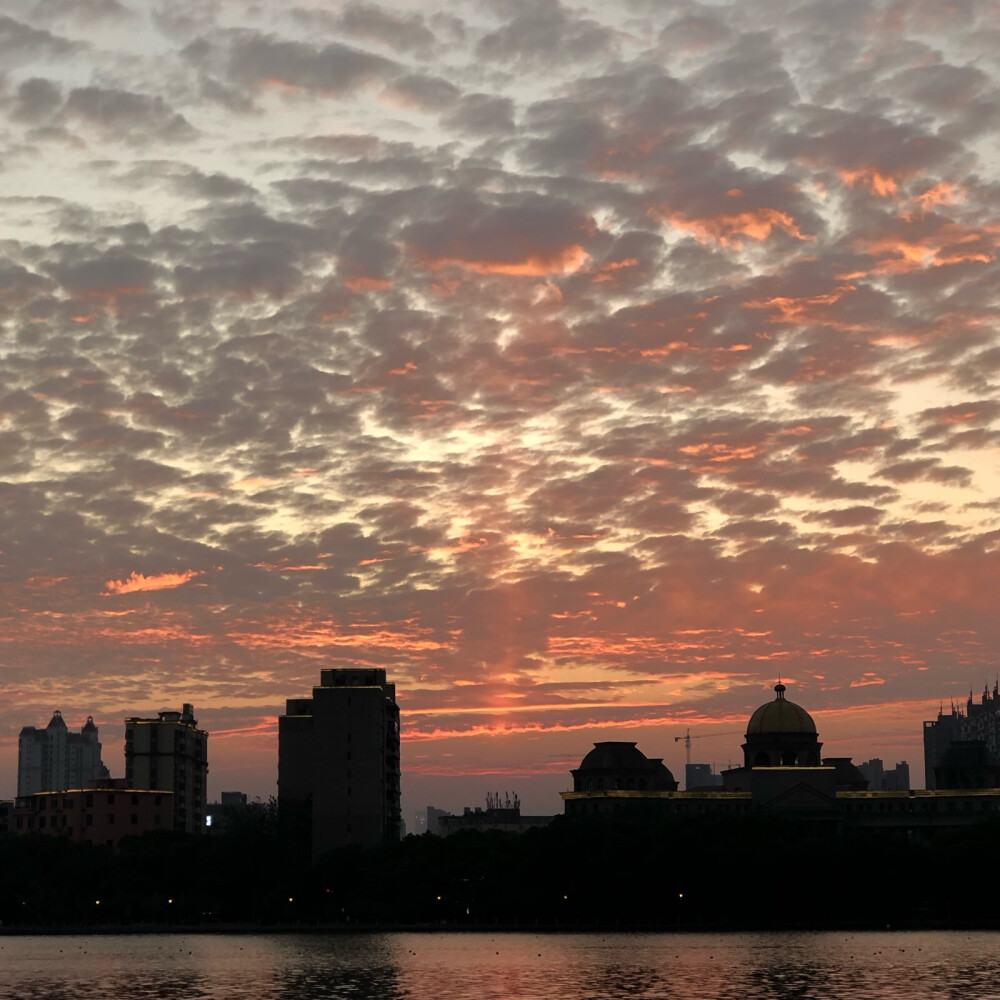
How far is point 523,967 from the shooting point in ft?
461

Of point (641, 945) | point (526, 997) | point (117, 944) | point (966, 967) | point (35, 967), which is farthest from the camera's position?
point (117, 944)

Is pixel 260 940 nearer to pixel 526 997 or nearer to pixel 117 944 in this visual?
pixel 117 944

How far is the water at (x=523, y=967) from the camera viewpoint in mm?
116688

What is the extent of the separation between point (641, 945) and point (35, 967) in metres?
57.6

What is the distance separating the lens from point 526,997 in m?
112

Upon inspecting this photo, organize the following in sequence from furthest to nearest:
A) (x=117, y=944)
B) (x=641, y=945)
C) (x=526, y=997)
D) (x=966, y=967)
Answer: (x=117, y=944) < (x=641, y=945) < (x=966, y=967) < (x=526, y=997)

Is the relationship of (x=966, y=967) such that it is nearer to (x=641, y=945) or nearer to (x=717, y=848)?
(x=641, y=945)

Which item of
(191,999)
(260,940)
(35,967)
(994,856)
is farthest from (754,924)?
(191,999)

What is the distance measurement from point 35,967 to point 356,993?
4742 cm

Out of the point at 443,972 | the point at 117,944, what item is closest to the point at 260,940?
the point at 117,944

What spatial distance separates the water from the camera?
383 feet

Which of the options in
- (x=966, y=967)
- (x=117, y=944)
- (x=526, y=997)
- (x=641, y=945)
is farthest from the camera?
(x=117, y=944)

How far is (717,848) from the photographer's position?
199250mm

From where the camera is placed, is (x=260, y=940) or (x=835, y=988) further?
(x=260, y=940)
